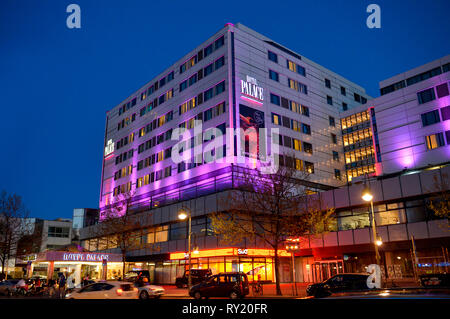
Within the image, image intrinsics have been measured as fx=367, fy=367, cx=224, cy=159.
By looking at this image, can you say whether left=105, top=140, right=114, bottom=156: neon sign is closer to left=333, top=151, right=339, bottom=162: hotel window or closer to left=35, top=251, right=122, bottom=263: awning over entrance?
left=35, top=251, right=122, bottom=263: awning over entrance

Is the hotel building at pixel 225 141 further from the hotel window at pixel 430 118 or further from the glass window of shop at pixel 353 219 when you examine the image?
the hotel window at pixel 430 118

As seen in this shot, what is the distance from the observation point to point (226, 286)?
26.2m

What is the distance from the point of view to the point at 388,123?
55094 millimetres

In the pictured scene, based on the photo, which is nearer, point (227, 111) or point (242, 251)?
point (242, 251)

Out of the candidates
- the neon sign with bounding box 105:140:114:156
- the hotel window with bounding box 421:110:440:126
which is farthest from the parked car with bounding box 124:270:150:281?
the hotel window with bounding box 421:110:440:126

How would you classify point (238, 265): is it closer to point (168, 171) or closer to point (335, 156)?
point (168, 171)

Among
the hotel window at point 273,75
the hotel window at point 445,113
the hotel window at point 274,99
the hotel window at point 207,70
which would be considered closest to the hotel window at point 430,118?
the hotel window at point 445,113

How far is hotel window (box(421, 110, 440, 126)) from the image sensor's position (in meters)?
48.8

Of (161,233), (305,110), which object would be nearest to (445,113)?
(305,110)

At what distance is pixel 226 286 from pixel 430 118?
39037mm

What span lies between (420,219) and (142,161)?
46599 millimetres

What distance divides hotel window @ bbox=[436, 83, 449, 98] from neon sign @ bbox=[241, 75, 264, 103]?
23.6m

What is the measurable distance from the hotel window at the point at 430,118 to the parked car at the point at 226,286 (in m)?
37.2
